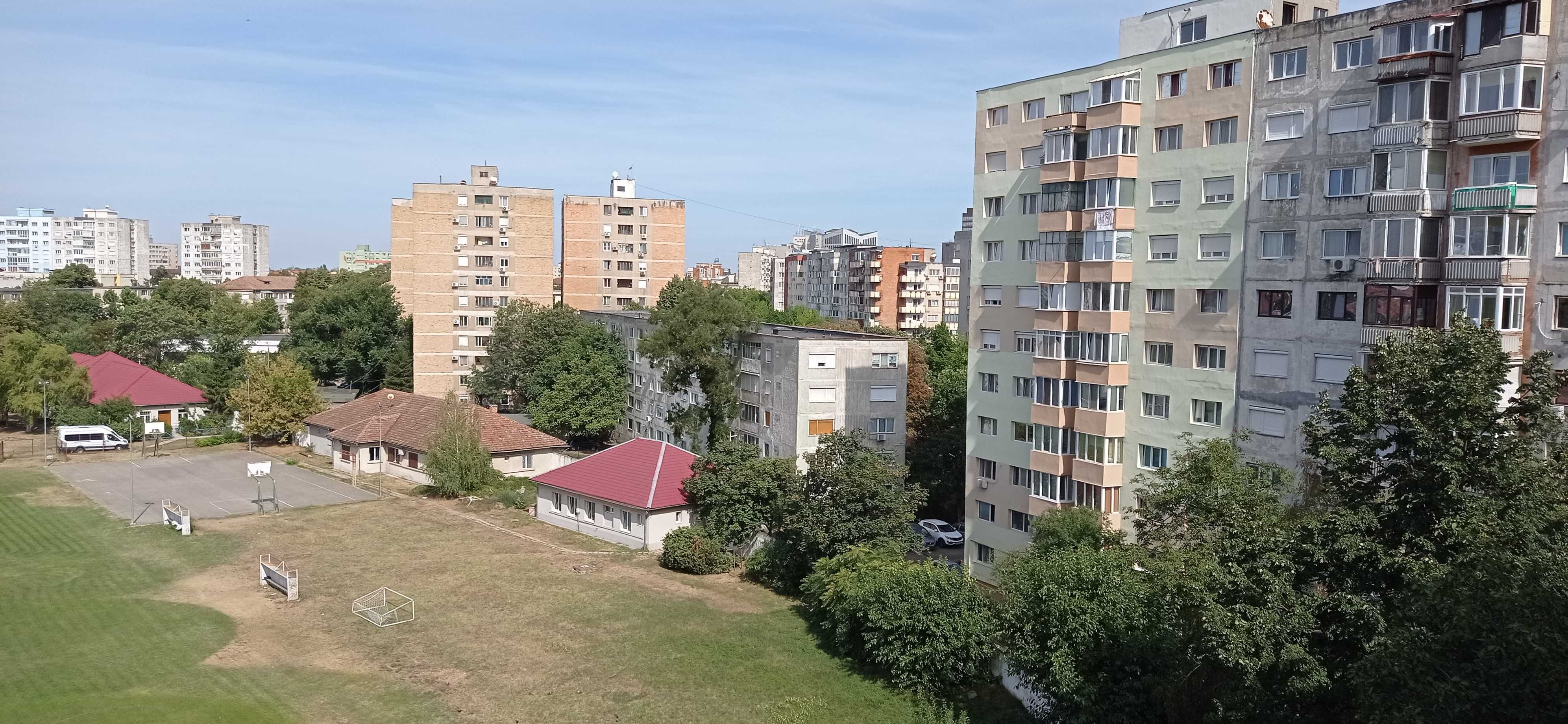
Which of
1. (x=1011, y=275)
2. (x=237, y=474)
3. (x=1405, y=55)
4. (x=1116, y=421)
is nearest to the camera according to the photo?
(x=1405, y=55)

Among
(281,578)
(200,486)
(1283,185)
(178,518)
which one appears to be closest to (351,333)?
(200,486)

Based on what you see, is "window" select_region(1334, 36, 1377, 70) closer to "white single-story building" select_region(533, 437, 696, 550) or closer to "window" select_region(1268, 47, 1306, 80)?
"window" select_region(1268, 47, 1306, 80)

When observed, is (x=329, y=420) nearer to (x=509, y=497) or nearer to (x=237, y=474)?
(x=237, y=474)

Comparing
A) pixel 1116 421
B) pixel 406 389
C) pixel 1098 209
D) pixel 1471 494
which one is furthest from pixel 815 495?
pixel 406 389

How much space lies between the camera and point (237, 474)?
191ft

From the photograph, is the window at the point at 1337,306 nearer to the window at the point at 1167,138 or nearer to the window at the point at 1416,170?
the window at the point at 1416,170

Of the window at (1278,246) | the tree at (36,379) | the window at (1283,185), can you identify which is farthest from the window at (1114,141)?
the tree at (36,379)

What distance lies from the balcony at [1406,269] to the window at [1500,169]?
2451mm

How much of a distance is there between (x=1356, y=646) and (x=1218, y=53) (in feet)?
76.4

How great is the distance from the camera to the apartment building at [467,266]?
82562 millimetres

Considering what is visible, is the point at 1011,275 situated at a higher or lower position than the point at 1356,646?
higher

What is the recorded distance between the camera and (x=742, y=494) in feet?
140

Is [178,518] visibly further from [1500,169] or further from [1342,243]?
[1500,169]

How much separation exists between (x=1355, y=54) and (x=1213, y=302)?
29.3 feet
